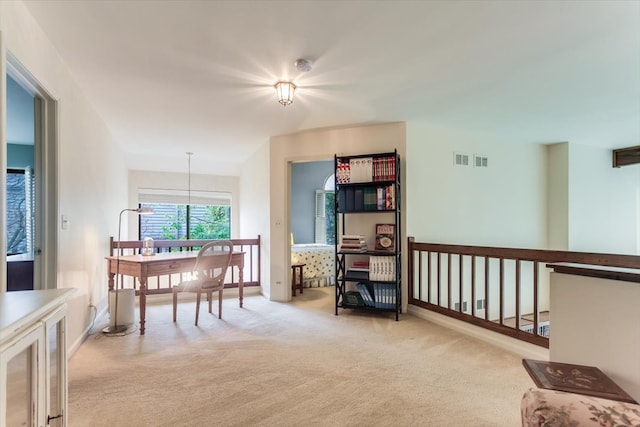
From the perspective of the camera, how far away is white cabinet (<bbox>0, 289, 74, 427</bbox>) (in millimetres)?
871

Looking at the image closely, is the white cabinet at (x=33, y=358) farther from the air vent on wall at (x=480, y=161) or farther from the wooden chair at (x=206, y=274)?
the air vent on wall at (x=480, y=161)

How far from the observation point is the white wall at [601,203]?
5.02 m

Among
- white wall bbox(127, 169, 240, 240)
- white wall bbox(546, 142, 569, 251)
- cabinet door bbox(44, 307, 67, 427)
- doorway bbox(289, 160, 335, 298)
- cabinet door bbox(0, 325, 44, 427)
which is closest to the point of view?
cabinet door bbox(0, 325, 44, 427)

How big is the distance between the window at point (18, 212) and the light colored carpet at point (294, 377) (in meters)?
2.07

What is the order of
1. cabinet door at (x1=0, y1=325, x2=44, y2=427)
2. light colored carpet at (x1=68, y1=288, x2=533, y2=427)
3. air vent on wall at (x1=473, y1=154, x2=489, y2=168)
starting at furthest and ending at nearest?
air vent on wall at (x1=473, y1=154, x2=489, y2=168)
light colored carpet at (x1=68, y1=288, x2=533, y2=427)
cabinet door at (x1=0, y1=325, x2=44, y2=427)

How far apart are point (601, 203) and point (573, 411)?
5.78 m

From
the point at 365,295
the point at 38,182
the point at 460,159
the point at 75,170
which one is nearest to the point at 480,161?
the point at 460,159

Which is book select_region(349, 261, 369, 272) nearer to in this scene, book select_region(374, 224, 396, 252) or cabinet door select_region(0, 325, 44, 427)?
book select_region(374, 224, 396, 252)

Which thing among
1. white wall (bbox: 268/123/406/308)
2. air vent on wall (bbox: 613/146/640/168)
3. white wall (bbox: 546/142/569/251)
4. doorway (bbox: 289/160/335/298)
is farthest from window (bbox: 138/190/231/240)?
air vent on wall (bbox: 613/146/640/168)

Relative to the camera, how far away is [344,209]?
3.93 metres

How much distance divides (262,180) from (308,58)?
9.60ft

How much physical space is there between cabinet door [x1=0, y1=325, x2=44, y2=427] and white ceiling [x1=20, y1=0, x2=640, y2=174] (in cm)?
178

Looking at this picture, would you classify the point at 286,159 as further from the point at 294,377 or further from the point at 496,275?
the point at 496,275

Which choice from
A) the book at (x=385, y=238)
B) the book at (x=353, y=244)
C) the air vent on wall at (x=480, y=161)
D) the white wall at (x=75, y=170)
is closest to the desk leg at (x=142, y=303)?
the white wall at (x=75, y=170)
